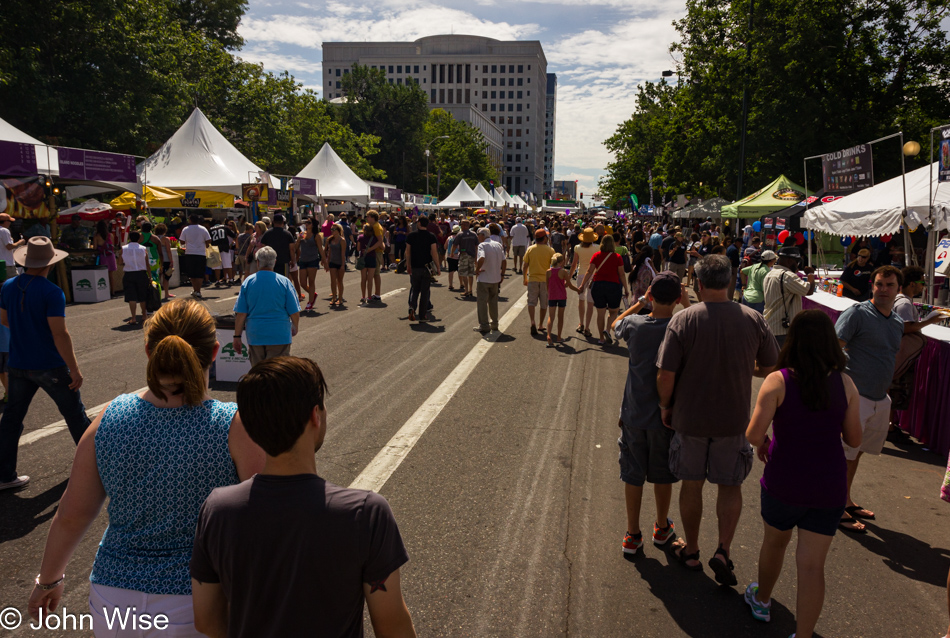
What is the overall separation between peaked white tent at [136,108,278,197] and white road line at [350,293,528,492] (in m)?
13.9

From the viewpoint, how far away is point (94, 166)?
1568 centimetres

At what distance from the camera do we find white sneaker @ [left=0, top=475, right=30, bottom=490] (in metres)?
4.68

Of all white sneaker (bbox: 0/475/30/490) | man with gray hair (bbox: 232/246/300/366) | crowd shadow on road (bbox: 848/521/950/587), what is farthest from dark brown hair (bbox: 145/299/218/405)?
crowd shadow on road (bbox: 848/521/950/587)

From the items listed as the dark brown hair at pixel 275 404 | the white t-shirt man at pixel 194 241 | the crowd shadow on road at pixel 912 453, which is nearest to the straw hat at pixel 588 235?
the crowd shadow on road at pixel 912 453

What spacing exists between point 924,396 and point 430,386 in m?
5.27

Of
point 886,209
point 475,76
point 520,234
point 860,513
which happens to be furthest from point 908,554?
point 475,76

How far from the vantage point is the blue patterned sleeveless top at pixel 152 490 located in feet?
6.65

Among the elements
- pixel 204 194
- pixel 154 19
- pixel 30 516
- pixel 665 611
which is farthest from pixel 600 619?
pixel 154 19

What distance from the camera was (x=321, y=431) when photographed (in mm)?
1837

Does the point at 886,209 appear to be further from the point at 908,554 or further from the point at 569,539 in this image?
the point at 569,539

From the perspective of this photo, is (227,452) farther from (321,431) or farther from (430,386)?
(430,386)

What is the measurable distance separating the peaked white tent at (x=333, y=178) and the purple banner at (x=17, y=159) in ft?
47.8

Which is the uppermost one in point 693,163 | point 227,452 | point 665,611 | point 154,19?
point 154,19

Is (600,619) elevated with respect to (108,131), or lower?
lower
